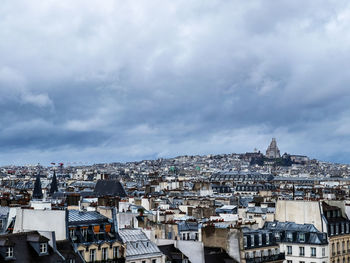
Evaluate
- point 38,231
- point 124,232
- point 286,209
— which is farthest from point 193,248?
point 286,209

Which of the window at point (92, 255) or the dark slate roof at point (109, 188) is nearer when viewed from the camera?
the window at point (92, 255)

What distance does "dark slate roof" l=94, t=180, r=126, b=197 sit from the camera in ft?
384

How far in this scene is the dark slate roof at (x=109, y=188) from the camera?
117050 mm

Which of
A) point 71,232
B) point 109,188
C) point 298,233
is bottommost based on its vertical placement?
point 298,233

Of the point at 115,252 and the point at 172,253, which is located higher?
the point at 115,252

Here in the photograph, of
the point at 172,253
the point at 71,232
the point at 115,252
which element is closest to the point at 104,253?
the point at 115,252

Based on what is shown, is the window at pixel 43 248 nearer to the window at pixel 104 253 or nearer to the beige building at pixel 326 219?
the window at pixel 104 253

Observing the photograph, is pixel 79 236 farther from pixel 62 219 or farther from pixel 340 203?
pixel 340 203

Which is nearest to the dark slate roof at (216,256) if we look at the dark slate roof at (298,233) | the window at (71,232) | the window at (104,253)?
the window at (104,253)

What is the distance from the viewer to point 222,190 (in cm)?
15212

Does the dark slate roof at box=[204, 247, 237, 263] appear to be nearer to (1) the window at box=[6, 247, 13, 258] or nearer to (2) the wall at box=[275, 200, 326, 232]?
(2) the wall at box=[275, 200, 326, 232]

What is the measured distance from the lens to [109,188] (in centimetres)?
11969

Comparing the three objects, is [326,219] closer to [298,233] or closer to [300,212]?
[300,212]

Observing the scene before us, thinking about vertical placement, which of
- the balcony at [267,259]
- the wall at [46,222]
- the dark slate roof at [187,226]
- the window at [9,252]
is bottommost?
the balcony at [267,259]
